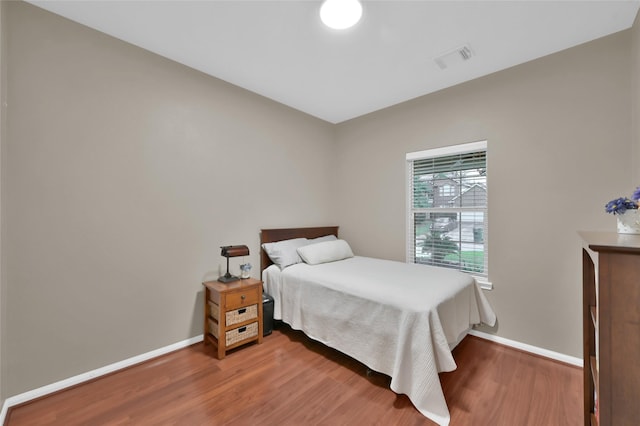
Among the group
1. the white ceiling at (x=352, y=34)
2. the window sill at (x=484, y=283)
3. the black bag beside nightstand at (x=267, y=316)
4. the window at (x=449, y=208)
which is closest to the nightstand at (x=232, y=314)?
the black bag beside nightstand at (x=267, y=316)

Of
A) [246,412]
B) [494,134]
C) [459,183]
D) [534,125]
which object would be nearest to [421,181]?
[459,183]

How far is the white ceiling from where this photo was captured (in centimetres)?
177

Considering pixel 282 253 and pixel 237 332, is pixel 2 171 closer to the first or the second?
pixel 237 332

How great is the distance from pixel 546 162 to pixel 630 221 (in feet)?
3.89

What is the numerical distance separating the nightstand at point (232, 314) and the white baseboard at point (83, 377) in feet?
0.99

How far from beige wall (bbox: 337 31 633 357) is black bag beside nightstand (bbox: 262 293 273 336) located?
7.36 ft

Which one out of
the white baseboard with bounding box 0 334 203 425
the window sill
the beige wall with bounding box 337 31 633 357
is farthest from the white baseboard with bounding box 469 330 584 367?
the white baseboard with bounding box 0 334 203 425

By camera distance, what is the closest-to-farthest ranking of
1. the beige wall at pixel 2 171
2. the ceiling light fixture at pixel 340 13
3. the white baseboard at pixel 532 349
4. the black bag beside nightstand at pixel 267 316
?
1. the beige wall at pixel 2 171
2. the ceiling light fixture at pixel 340 13
3. the white baseboard at pixel 532 349
4. the black bag beside nightstand at pixel 267 316

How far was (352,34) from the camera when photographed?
2016 millimetres

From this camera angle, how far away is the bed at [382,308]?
1.66 meters

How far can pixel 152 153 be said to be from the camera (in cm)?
226

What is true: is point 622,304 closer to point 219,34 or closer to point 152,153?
point 219,34

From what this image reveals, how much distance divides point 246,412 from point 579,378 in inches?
97.3

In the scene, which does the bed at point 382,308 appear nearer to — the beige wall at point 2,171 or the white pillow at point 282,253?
the white pillow at point 282,253
